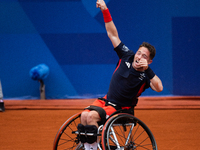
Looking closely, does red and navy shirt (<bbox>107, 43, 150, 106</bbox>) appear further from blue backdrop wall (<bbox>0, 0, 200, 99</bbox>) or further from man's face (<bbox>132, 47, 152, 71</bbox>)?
blue backdrop wall (<bbox>0, 0, 200, 99</bbox>)

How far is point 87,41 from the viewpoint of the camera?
530cm

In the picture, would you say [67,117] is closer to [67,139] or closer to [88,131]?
[67,139]

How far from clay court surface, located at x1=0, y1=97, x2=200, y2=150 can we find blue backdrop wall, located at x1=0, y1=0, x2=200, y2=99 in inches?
19.2

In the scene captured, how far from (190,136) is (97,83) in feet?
8.67

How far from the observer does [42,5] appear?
525 centimetres

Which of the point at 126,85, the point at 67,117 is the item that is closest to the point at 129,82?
Answer: the point at 126,85

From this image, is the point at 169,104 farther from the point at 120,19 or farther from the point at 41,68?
the point at 41,68

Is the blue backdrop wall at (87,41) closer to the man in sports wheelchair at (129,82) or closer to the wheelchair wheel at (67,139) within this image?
the wheelchair wheel at (67,139)

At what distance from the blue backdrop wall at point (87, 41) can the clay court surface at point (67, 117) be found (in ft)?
1.60

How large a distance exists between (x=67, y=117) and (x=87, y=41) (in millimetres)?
1933

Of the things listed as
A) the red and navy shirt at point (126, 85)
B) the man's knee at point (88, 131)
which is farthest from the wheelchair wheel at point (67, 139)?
the red and navy shirt at point (126, 85)

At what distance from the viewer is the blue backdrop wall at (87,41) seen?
5246 millimetres

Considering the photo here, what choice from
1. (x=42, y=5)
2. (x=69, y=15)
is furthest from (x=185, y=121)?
(x=42, y=5)

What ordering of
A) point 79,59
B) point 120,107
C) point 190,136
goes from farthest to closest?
point 79,59, point 190,136, point 120,107
